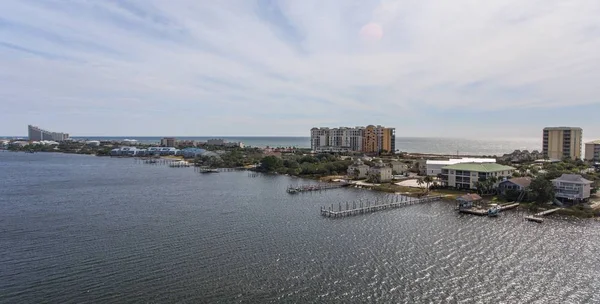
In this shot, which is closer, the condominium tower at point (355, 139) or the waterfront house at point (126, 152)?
the condominium tower at point (355, 139)

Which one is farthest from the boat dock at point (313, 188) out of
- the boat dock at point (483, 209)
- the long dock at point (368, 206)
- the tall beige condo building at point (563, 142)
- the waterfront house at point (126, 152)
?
the waterfront house at point (126, 152)

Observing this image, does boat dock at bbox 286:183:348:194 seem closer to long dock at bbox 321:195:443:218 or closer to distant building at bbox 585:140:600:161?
long dock at bbox 321:195:443:218

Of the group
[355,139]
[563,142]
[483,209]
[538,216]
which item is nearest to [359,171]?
[483,209]

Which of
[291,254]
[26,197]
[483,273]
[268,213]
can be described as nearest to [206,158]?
[26,197]

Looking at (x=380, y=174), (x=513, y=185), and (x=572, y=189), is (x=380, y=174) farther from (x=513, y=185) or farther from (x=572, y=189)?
(x=572, y=189)

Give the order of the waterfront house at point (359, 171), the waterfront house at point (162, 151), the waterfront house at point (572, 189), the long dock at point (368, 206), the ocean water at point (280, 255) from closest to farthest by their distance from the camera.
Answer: the ocean water at point (280, 255) → the long dock at point (368, 206) → the waterfront house at point (572, 189) → the waterfront house at point (359, 171) → the waterfront house at point (162, 151)

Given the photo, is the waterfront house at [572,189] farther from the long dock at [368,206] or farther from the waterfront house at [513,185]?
the long dock at [368,206]
